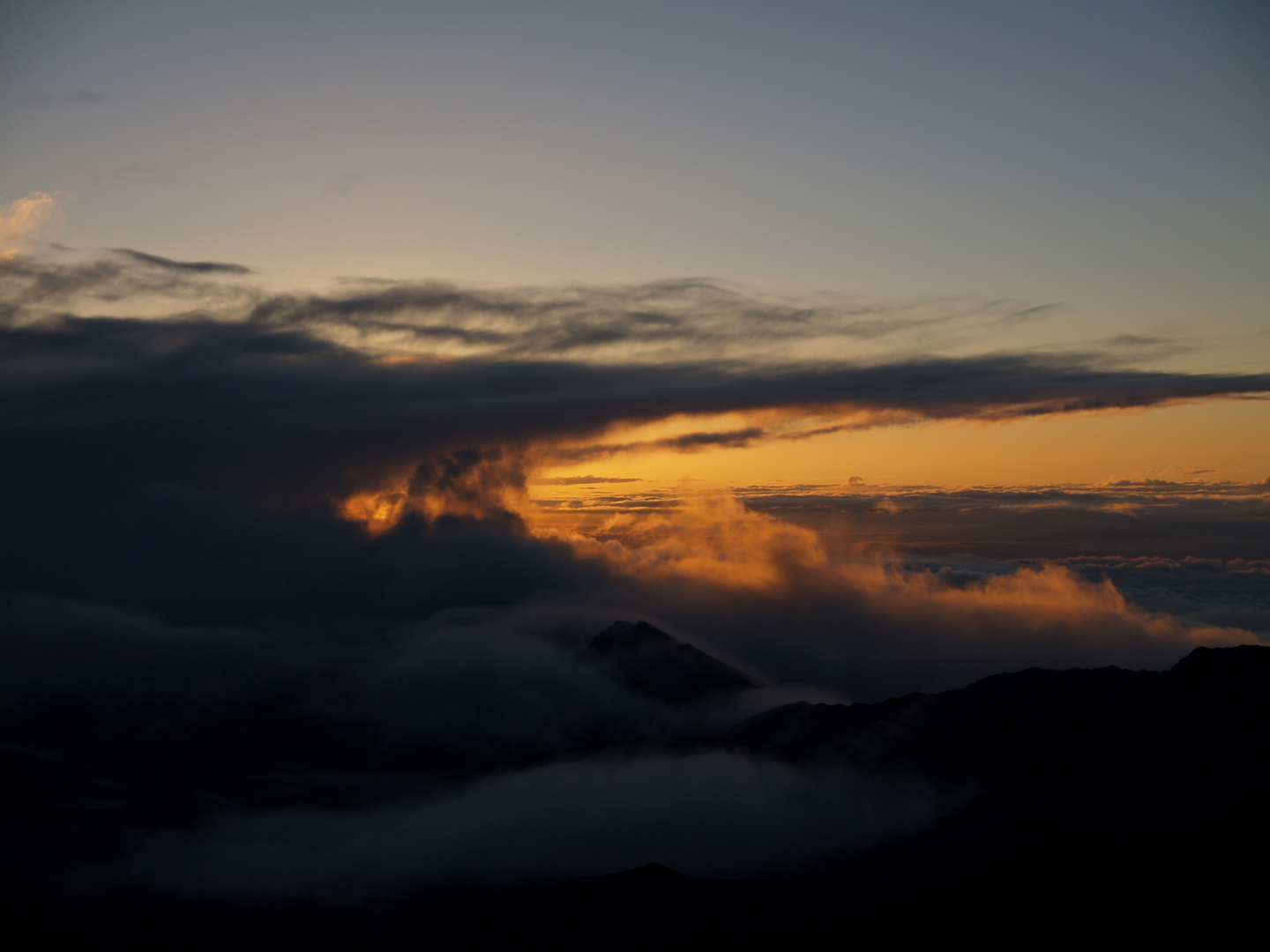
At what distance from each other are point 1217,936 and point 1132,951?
18.8m

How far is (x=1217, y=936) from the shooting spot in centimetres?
19388

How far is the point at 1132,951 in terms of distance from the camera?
200 m
